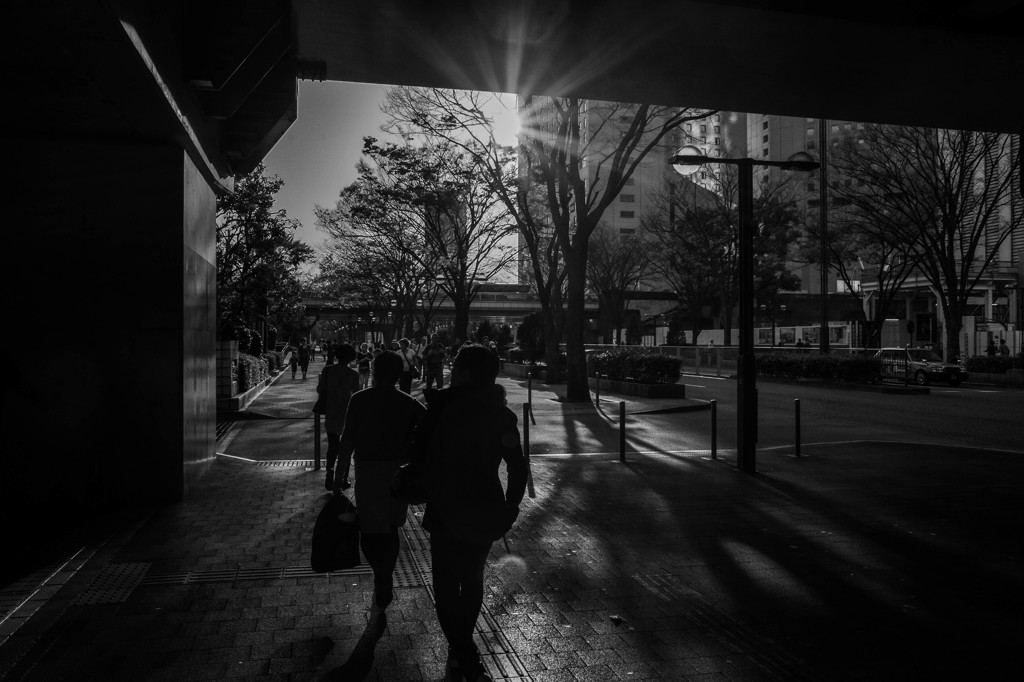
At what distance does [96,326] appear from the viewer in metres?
8.36

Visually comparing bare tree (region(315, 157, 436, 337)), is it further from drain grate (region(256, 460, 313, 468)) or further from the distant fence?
drain grate (region(256, 460, 313, 468))

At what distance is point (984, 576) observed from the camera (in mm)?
5801

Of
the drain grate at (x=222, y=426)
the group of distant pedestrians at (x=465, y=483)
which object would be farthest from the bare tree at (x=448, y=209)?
the group of distant pedestrians at (x=465, y=483)

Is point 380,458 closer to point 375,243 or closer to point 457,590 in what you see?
point 457,590

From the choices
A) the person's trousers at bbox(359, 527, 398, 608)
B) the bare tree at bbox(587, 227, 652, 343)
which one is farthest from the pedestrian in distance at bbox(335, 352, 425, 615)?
the bare tree at bbox(587, 227, 652, 343)

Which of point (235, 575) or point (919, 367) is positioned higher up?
point (919, 367)

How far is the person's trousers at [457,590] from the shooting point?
157 inches

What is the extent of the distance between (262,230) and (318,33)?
807 inches

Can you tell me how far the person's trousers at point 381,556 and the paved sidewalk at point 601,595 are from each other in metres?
0.18

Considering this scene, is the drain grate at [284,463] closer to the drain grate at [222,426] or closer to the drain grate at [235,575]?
the drain grate at [222,426]

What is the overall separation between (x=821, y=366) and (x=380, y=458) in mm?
27366

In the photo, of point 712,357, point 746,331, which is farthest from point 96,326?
point 712,357

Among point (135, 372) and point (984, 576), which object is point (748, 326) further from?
point (135, 372)

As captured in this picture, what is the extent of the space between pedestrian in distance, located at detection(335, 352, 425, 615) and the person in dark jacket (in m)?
0.95
